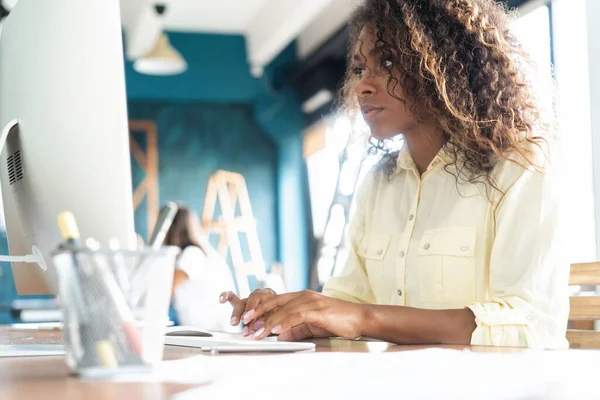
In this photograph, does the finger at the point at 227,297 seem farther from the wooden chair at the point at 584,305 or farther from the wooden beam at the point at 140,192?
the wooden beam at the point at 140,192

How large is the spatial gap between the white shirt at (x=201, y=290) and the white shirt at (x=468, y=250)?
71.9 inches

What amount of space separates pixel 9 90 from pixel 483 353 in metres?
0.81

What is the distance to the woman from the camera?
1.26m

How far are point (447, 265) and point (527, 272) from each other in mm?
215

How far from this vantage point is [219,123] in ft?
26.5

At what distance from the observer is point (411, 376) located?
683mm

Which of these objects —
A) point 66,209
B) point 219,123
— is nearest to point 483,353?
point 66,209

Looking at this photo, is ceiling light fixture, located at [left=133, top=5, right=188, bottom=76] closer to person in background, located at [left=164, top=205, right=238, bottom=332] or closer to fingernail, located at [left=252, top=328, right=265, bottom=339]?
person in background, located at [left=164, top=205, right=238, bottom=332]

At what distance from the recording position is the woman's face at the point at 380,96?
64.6 inches

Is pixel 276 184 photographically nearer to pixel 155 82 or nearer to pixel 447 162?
pixel 155 82

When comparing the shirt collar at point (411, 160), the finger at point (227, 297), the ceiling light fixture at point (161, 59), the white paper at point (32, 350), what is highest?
the ceiling light fixture at point (161, 59)

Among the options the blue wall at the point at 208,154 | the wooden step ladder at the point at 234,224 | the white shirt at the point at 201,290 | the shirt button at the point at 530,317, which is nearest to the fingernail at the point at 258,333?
the shirt button at the point at 530,317

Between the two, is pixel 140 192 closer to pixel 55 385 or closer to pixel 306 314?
pixel 306 314

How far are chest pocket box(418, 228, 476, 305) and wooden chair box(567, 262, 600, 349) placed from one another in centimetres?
20
